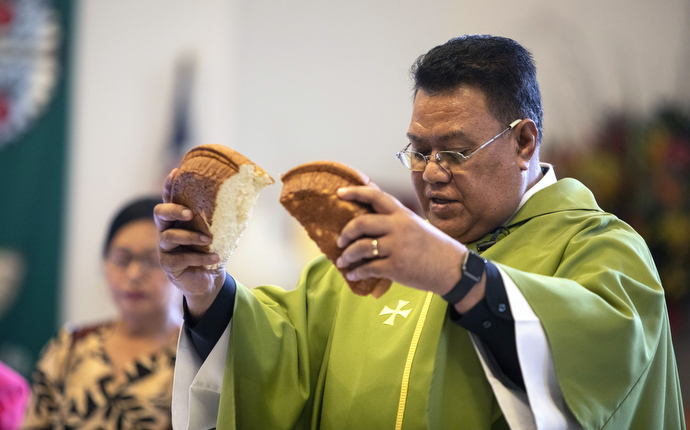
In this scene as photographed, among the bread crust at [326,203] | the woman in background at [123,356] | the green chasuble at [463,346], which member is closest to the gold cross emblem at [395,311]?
the green chasuble at [463,346]

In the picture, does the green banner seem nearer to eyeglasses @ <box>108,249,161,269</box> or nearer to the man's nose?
eyeglasses @ <box>108,249,161,269</box>

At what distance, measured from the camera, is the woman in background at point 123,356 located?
10.7 feet

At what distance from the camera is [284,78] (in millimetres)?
5941

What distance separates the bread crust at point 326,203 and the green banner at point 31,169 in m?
4.89

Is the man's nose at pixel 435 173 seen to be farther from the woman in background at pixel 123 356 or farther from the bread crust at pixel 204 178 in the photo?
the woman in background at pixel 123 356

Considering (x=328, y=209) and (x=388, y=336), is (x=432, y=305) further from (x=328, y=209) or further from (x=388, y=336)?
(x=328, y=209)

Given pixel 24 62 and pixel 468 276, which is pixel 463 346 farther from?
pixel 24 62

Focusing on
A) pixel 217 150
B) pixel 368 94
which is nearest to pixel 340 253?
pixel 217 150

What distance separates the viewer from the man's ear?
85.9 inches

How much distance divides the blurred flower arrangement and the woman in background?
141 inches

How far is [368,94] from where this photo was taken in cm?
604

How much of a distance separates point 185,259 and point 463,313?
0.78 metres

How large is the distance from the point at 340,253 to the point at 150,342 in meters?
2.31

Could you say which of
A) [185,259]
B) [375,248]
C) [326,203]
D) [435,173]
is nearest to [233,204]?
[185,259]
